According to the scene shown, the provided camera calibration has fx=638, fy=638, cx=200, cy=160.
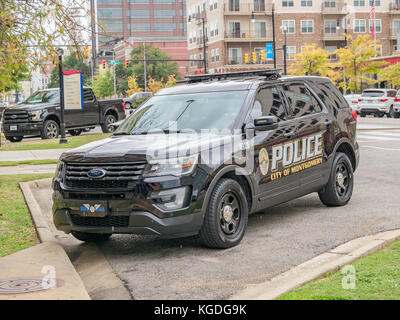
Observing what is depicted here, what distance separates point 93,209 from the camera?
257 inches

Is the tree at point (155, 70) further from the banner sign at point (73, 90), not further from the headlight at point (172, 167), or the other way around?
the headlight at point (172, 167)

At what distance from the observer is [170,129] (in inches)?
292

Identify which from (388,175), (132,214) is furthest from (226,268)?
(388,175)

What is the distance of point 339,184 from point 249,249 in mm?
2739

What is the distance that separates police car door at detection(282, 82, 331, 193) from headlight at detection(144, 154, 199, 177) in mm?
1931

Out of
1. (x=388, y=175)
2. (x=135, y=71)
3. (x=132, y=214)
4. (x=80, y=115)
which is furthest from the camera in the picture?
(x=135, y=71)

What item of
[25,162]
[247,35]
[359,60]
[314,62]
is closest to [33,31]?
[25,162]

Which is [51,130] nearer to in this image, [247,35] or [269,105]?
[269,105]

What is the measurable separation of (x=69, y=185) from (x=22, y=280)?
4.37 feet

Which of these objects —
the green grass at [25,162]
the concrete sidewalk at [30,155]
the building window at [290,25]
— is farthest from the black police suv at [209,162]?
the building window at [290,25]

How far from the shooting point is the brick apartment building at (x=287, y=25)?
7775cm

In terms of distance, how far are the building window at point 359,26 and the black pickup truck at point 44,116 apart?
2362 inches

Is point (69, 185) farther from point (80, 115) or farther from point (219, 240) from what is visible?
point (80, 115)

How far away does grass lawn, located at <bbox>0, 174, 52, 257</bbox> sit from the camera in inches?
287
